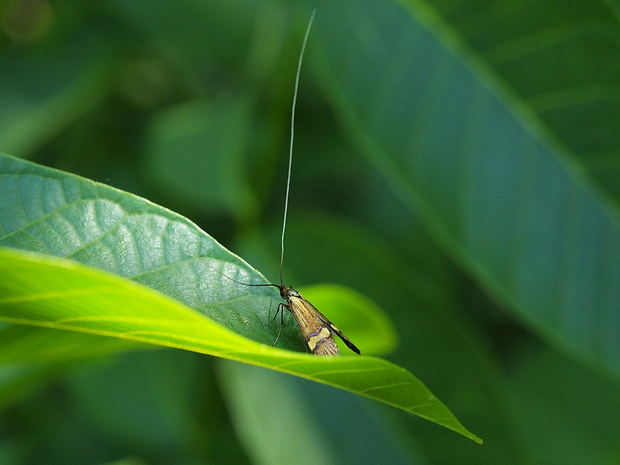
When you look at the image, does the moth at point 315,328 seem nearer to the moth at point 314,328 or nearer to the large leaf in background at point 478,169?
the moth at point 314,328

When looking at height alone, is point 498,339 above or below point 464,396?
above

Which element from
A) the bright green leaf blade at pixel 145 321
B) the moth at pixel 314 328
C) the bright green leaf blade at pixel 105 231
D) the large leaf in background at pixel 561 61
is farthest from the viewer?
the large leaf in background at pixel 561 61

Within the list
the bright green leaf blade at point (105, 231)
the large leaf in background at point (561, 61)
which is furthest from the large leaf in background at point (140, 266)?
the large leaf in background at point (561, 61)

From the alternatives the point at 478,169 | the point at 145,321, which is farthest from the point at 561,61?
the point at 145,321

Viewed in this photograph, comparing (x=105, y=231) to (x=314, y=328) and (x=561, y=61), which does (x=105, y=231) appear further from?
(x=561, y=61)

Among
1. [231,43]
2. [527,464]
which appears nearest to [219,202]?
[231,43]

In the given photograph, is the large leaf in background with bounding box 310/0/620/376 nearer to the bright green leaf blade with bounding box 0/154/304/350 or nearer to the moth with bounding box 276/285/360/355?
the moth with bounding box 276/285/360/355

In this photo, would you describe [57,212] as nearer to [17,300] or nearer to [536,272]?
[17,300]
